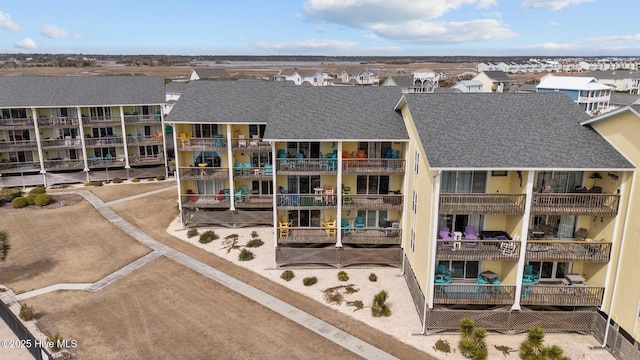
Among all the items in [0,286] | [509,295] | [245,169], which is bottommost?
[0,286]

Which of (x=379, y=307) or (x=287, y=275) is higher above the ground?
(x=379, y=307)

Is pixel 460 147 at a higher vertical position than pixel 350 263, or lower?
higher

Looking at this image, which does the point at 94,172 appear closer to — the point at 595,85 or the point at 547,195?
the point at 547,195

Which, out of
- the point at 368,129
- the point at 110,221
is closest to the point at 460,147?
the point at 368,129

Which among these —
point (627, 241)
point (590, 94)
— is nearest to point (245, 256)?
point (627, 241)

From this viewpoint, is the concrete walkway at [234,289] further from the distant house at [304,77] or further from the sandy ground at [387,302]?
the distant house at [304,77]

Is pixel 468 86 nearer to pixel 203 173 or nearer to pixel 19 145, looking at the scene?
pixel 203 173

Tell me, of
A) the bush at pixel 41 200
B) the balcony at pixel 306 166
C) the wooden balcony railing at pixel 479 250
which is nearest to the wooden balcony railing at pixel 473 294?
the wooden balcony railing at pixel 479 250
